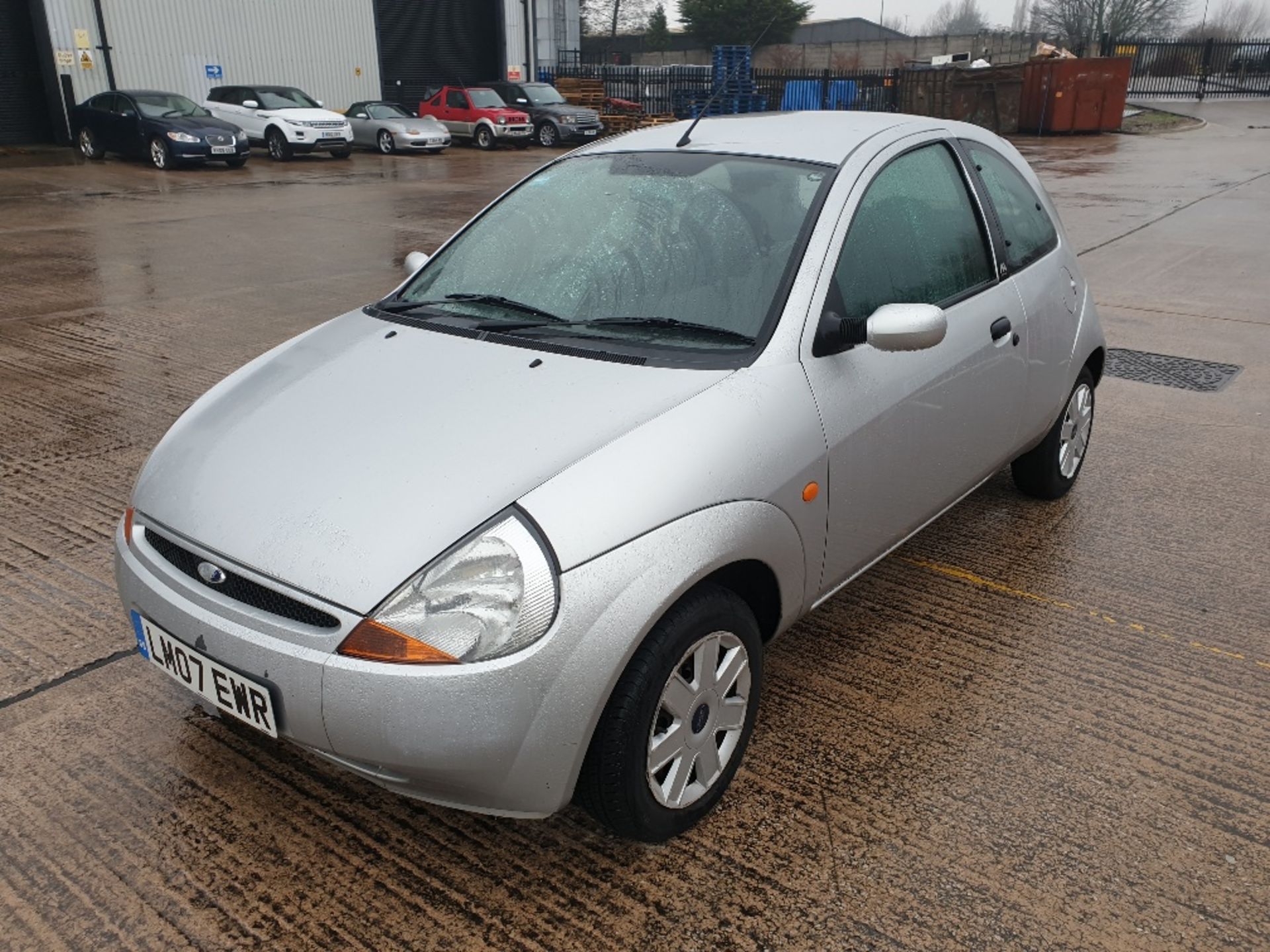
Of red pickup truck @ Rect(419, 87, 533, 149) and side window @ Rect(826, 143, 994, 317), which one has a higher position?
side window @ Rect(826, 143, 994, 317)

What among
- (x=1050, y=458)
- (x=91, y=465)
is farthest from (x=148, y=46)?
(x=1050, y=458)

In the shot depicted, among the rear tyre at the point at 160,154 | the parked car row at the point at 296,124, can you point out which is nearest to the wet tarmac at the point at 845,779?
the rear tyre at the point at 160,154

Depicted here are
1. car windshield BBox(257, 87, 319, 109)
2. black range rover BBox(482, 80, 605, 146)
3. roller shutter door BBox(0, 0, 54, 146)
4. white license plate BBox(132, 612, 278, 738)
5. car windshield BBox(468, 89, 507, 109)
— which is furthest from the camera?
black range rover BBox(482, 80, 605, 146)

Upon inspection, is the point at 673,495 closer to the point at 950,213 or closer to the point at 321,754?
the point at 321,754

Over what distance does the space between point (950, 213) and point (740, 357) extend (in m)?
1.32

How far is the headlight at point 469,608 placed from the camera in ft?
6.87

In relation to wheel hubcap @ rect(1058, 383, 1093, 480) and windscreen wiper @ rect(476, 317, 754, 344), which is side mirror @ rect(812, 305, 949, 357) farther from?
wheel hubcap @ rect(1058, 383, 1093, 480)

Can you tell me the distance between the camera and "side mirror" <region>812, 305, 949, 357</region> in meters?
2.70

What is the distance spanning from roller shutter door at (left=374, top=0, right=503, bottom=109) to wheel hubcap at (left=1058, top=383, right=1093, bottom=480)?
29.5 m

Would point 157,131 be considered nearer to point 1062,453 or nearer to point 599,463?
point 1062,453

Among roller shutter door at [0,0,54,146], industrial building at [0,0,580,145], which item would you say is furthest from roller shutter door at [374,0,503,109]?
roller shutter door at [0,0,54,146]

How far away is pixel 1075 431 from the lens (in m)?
4.49

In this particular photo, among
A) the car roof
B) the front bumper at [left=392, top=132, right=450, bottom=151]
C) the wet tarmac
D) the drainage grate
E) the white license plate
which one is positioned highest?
the car roof

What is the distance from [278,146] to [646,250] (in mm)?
21993
